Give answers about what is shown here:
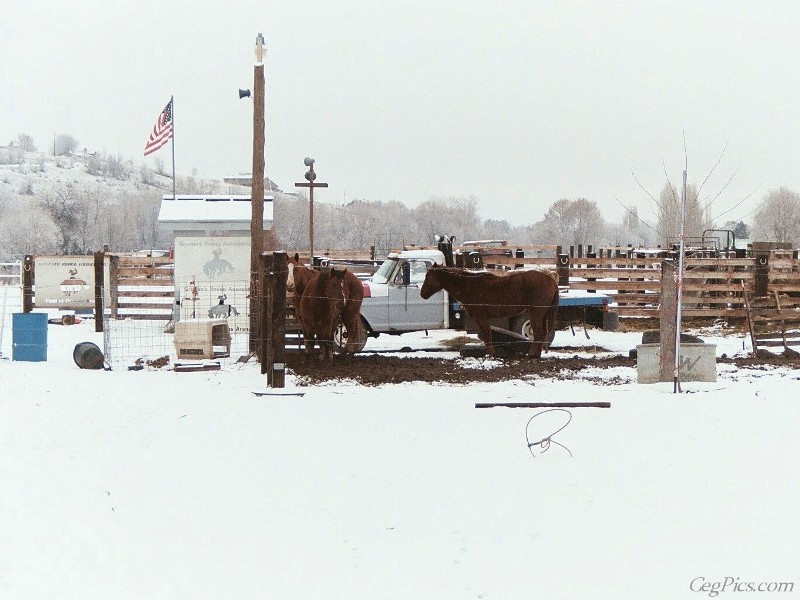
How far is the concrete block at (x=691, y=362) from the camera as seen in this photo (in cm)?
1039

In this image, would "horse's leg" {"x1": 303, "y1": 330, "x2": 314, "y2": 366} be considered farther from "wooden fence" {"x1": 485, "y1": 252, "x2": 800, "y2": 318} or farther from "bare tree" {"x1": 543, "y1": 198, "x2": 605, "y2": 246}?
"bare tree" {"x1": 543, "y1": 198, "x2": 605, "y2": 246}

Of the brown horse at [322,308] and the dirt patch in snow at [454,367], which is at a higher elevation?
the brown horse at [322,308]

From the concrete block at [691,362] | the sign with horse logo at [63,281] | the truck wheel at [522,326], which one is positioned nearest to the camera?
the concrete block at [691,362]

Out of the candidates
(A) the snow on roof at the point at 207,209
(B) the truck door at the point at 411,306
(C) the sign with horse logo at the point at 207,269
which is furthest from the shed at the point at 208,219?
(B) the truck door at the point at 411,306

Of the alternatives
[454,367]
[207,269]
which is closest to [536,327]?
[454,367]

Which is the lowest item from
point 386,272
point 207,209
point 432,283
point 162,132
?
point 432,283

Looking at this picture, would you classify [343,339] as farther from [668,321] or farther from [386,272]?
[668,321]

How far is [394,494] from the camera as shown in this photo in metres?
6.52

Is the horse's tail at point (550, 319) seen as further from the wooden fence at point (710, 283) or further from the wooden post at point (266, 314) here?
the wooden fence at point (710, 283)

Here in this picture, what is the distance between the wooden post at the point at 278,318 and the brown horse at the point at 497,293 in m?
3.93

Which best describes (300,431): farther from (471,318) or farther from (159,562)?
(471,318)

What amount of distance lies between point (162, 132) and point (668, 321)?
47.2 feet

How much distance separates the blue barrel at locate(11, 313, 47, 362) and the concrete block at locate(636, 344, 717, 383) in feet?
28.1

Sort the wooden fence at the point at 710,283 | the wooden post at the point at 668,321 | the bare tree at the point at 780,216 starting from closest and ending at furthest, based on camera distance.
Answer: the wooden post at the point at 668,321
the wooden fence at the point at 710,283
the bare tree at the point at 780,216
